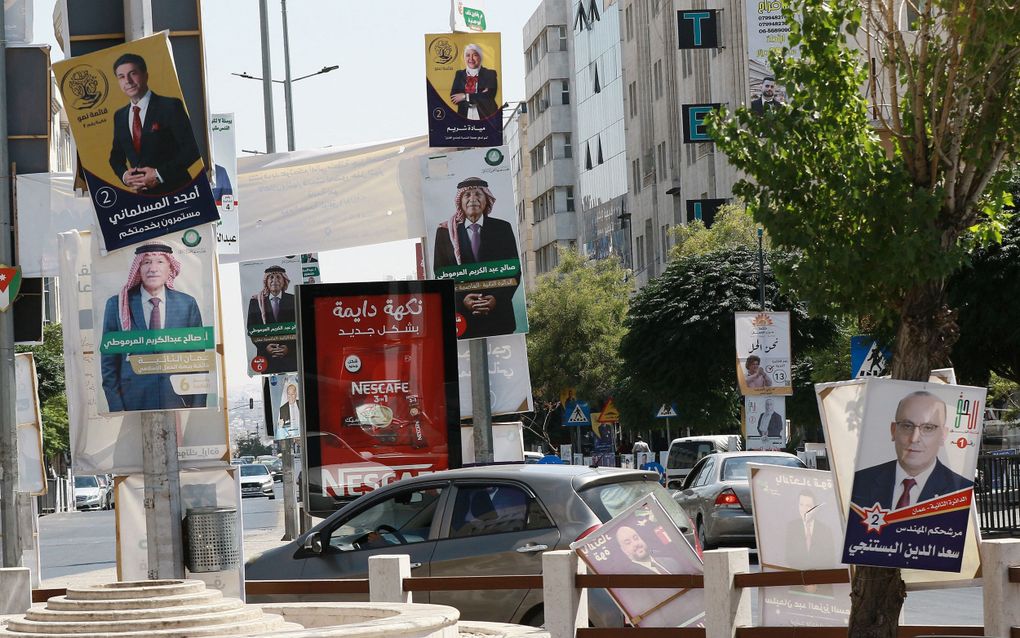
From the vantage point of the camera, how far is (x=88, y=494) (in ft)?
216

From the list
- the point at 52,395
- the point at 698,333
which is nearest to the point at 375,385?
the point at 698,333

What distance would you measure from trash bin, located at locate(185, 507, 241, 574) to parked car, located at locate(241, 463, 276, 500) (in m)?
56.3

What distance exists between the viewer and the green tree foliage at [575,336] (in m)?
69.2

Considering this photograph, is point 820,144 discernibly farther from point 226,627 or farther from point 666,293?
point 666,293

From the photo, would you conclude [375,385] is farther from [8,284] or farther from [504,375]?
[8,284]

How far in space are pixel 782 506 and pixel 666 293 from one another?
120ft

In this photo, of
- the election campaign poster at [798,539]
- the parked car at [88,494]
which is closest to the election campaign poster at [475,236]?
the election campaign poster at [798,539]

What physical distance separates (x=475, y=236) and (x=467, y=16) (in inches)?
83.5

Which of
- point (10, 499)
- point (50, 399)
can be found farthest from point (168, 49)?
point (50, 399)

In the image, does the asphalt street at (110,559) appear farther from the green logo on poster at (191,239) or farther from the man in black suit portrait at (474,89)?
the man in black suit portrait at (474,89)

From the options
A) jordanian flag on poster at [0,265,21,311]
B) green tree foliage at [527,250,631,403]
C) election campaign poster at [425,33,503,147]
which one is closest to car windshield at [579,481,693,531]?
election campaign poster at [425,33,503,147]

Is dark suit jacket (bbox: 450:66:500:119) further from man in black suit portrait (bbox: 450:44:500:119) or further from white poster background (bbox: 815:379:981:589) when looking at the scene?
white poster background (bbox: 815:379:981:589)

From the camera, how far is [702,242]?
58094 mm

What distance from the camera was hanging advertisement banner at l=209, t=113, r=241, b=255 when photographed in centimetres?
1523
